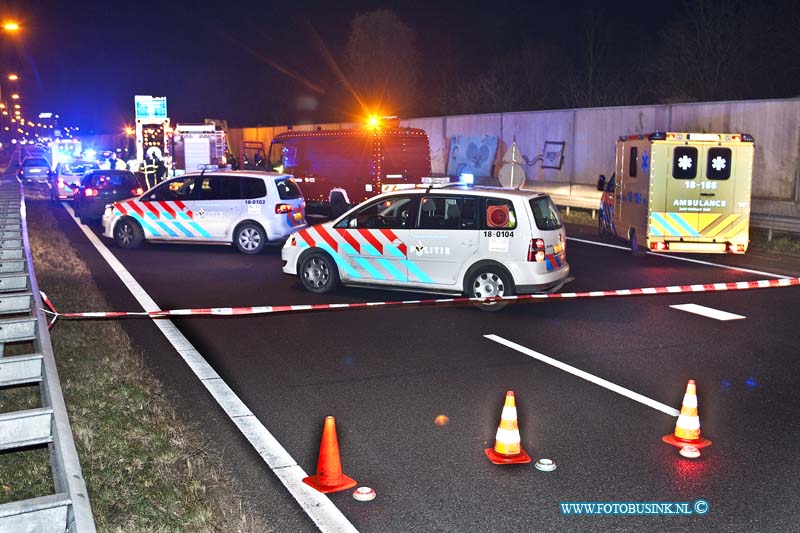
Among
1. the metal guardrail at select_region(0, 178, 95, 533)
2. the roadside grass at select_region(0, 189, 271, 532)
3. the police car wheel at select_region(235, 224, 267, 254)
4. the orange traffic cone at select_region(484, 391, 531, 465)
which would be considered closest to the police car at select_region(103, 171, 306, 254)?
the police car wheel at select_region(235, 224, 267, 254)

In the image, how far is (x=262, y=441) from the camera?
6.26 metres

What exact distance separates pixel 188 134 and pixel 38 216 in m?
9.81

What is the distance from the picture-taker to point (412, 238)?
11484 millimetres

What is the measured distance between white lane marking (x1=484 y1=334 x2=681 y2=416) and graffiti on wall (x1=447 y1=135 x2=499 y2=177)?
20.6m

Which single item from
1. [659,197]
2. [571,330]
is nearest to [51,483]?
[571,330]

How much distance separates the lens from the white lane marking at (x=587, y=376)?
282 inches

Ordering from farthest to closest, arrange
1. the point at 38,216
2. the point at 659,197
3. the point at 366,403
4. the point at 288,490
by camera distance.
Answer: the point at 38,216, the point at 659,197, the point at 366,403, the point at 288,490

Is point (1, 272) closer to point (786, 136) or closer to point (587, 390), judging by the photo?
point (587, 390)

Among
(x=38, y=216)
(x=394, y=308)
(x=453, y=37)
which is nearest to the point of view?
(x=394, y=308)

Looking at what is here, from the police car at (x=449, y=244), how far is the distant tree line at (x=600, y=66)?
2298 cm

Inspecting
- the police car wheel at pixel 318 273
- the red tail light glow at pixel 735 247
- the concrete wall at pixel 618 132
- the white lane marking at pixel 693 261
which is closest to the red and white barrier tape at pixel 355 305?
the police car wheel at pixel 318 273

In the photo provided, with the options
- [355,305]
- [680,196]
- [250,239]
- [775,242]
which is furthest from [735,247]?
[250,239]

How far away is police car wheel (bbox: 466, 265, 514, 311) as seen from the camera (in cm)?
1106

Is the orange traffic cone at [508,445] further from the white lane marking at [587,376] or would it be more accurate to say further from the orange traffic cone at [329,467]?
the white lane marking at [587,376]
